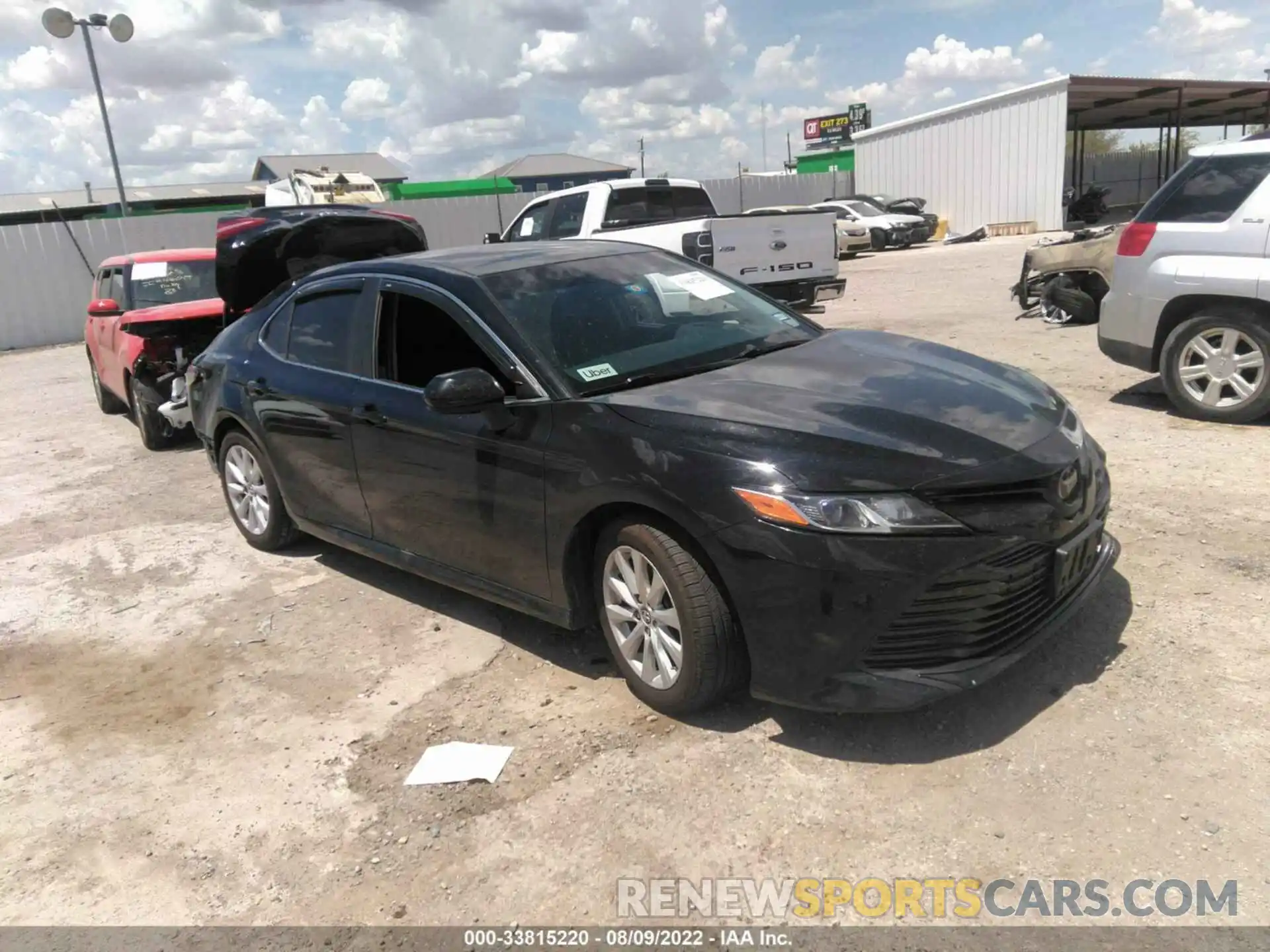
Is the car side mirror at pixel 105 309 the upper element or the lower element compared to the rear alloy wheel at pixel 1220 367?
upper

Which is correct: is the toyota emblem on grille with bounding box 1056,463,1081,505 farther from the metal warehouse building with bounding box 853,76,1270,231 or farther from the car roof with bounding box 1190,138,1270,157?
the metal warehouse building with bounding box 853,76,1270,231

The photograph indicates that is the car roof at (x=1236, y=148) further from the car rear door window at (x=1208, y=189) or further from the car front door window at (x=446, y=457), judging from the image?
the car front door window at (x=446, y=457)

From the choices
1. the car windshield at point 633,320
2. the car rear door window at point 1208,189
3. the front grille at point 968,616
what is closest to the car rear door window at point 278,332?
the car windshield at point 633,320

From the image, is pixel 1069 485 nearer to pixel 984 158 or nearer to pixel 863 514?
pixel 863 514

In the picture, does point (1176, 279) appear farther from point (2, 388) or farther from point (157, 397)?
point (2, 388)

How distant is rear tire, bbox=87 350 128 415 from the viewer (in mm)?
10312

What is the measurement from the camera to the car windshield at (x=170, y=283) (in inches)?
357

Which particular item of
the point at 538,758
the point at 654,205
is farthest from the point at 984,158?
the point at 538,758

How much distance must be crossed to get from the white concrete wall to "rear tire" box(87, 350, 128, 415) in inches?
995

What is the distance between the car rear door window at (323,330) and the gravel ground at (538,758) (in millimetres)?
1233

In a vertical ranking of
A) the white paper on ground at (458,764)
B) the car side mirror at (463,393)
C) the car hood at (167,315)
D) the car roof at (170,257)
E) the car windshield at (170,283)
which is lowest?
the white paper on ground at (458,764)

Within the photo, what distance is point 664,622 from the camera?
129 inches

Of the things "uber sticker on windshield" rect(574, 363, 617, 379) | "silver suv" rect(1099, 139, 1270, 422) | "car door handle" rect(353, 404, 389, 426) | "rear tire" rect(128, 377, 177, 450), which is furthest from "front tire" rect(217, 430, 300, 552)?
"silver suv" rect(1099, 139, 1270, 422)

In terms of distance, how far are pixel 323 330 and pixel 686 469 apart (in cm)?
255
